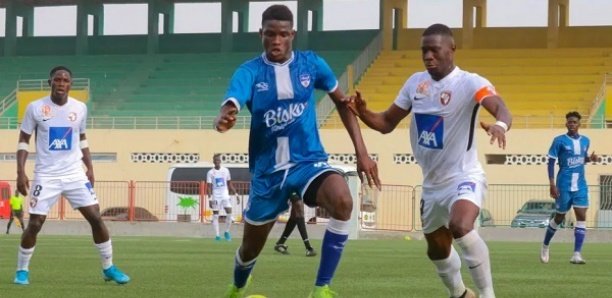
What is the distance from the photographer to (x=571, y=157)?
1998cm

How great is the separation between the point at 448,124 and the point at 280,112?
1.28 metres

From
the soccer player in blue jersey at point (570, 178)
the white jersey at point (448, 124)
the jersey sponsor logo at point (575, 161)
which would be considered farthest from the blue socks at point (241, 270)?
the jersey sponsor logo at point (575, 161)

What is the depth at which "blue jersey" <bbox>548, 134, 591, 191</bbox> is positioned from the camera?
1986cm

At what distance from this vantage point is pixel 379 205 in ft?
135

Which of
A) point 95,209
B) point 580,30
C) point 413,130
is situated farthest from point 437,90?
point 580,30

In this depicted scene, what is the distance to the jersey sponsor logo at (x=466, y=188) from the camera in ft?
33.2

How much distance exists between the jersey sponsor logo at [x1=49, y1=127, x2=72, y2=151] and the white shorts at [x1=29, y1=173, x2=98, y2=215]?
1.03ft

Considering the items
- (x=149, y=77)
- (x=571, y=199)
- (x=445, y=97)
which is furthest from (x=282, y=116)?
(x=149, y=77)

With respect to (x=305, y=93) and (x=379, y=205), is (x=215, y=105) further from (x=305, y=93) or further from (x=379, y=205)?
(x=305, y=93)

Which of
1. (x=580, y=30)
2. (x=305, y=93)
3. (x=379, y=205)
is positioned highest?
(x=580, y=30)

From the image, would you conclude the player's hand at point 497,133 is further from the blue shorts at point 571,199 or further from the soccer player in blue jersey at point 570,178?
the blue shorts at point 571,199

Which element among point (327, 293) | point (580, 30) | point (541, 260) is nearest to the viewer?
point (327, 293)

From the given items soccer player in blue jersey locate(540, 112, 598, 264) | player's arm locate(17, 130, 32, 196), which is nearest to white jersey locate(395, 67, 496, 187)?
player's arm locate(17, 130, 32, 196)

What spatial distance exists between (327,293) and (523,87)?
40360mm
